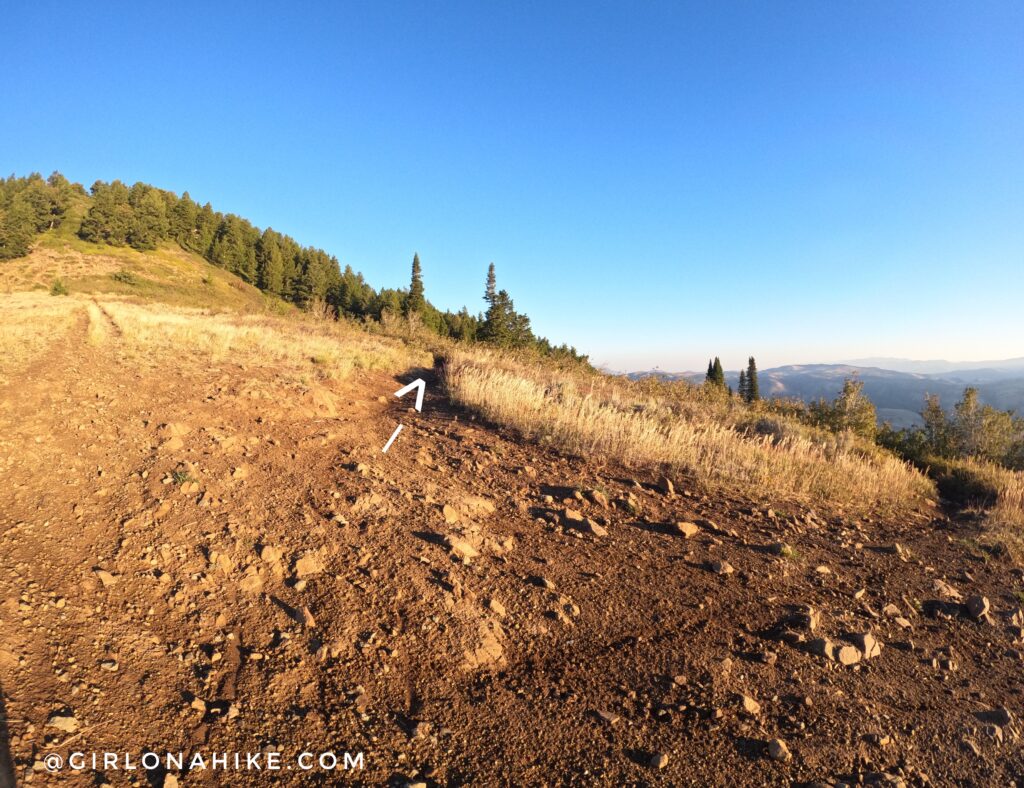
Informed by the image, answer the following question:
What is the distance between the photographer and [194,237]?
243ft

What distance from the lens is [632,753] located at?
2.00m

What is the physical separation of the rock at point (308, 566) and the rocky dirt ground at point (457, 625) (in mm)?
13

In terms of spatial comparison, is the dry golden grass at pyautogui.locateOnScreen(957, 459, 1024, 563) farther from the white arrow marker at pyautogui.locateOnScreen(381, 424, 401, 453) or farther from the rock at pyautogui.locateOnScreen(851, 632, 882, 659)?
the white arrow marker at pyautogui.locateOnScreen(381, 424, 401, 453)

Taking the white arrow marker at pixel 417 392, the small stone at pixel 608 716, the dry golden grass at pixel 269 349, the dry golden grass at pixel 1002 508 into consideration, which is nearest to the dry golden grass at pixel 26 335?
the dry golden grass at pixel 269 349

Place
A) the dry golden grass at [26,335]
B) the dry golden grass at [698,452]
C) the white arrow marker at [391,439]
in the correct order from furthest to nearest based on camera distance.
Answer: the dry golden grass at [26,335] < the dry golden grass at [698,452] < the white arrow marker at [391,439]

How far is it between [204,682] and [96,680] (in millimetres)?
442

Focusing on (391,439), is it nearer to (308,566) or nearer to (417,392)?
(308,566)

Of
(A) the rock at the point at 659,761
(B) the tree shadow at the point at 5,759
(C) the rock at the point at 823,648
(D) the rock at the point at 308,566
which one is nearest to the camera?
(B) the tree shadow at the point at 5,759

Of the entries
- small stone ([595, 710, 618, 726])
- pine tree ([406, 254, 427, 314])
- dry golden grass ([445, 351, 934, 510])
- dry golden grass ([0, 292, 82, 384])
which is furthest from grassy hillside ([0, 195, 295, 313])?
small stone ([595, 710, 618, 726])

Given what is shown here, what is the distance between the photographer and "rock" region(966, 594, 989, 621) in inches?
130

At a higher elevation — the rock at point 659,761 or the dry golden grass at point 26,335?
the dry golden grass at point 26,335

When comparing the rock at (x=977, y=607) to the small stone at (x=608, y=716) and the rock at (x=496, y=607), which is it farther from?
the rock at (x=496, y=607)

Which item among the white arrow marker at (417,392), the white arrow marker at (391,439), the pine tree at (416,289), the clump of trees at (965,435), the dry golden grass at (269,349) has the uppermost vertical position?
the pine tree at (416,289)

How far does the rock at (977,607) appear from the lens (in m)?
3.30
